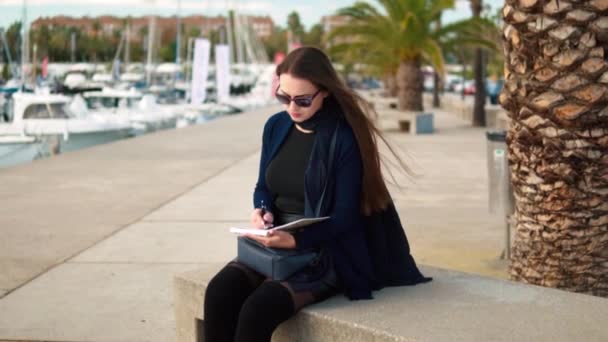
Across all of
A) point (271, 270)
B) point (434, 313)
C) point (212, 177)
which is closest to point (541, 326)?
point (434, 313)

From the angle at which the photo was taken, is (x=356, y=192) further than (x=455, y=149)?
No

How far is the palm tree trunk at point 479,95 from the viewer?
86.5 feet

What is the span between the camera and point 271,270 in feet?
12.5

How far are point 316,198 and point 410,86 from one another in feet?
70.6

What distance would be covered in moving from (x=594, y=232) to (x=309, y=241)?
2.03 metres

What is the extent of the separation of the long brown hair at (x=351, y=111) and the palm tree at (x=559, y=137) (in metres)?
1.41

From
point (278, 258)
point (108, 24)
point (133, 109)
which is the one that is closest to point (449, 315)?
point (278, 258)

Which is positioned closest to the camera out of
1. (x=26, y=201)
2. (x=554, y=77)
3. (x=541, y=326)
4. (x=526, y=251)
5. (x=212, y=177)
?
(x=541, y=326)

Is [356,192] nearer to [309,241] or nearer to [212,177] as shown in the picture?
[309,241]

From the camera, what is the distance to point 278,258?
3.78m

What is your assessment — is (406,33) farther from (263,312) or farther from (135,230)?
(263,312)

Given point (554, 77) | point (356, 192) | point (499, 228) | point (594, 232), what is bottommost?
point (499, 228)

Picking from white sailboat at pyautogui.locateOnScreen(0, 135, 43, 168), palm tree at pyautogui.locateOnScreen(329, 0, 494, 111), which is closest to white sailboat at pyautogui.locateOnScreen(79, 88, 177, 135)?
white sailboat at pyautogui.locateOnScreen(0, 135, 43, 168)

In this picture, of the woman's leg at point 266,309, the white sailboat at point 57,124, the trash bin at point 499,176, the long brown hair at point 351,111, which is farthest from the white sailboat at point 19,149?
the woman's leg at point 266,309
